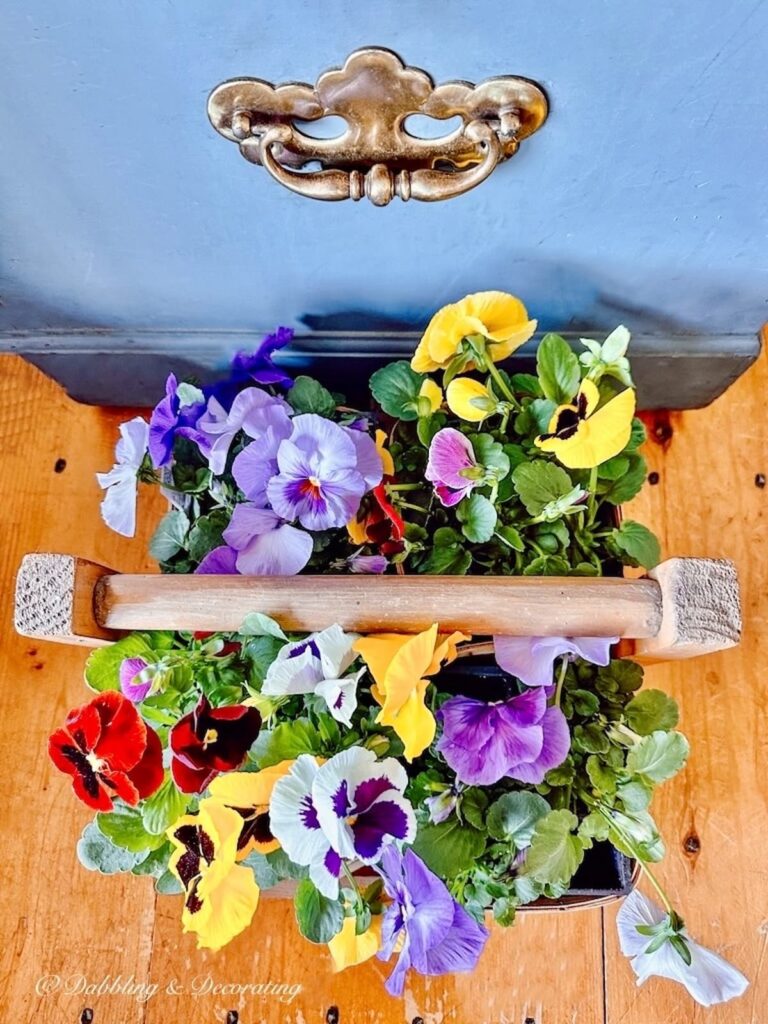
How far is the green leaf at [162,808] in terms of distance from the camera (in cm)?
56

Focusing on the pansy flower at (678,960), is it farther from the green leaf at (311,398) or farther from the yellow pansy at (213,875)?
the green leaf at (311,398)

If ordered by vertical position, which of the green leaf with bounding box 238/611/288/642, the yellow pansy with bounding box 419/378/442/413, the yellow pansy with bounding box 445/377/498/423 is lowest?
the green leaf with bounding box 238/611/288/642

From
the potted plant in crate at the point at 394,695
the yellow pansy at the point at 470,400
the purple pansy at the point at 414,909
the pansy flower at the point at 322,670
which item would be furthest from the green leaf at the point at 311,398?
the purple pansy at the point at 414,909

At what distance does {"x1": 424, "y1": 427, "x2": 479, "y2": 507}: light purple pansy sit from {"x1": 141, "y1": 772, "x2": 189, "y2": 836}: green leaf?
26 cm

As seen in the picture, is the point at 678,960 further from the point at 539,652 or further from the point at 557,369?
the point at 557,369

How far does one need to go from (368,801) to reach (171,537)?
Result: 0.82ft

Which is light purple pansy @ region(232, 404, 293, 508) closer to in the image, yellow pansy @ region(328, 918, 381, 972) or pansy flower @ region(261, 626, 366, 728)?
pansy flower @ region(261, 626, 366, 728)

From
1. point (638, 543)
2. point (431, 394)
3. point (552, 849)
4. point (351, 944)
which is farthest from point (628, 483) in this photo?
point (351, 944)

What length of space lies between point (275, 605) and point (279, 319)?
325 millimetres

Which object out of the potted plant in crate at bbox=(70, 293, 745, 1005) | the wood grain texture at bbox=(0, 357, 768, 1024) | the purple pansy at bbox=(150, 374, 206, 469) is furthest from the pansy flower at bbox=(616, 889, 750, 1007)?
the purple pansy at bbox=(150, 374, 206, 469)

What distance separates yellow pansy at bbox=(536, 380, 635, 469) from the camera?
1.85 feet

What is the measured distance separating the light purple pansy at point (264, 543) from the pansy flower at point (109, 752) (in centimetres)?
12

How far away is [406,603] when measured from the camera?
54cm

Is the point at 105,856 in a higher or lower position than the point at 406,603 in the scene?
lower
